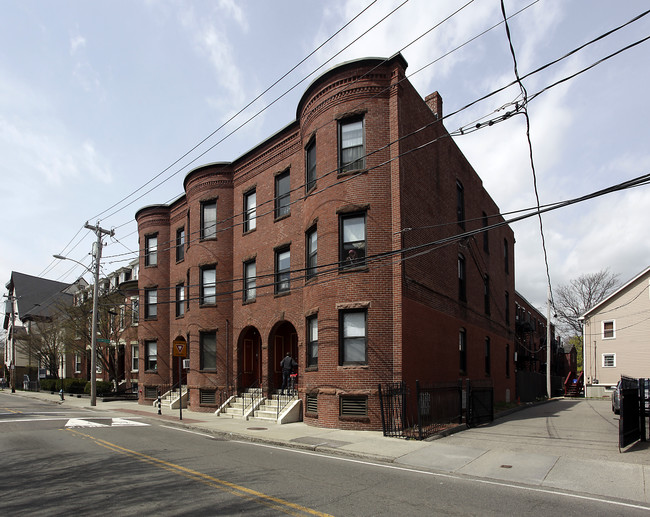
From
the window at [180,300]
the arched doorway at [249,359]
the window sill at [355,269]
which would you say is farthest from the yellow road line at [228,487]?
the window at [180,300]

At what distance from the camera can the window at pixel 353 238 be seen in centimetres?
1706

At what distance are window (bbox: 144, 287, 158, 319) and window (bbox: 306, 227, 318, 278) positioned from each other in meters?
15.2

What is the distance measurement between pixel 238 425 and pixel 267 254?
293 inches

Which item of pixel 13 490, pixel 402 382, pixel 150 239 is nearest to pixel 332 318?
pixel 402 382

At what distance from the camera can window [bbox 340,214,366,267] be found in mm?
17062

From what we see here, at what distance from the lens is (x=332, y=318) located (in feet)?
55.7

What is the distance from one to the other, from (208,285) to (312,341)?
27.0ft

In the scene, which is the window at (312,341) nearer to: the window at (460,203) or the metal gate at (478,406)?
the metal gate at (478,406)

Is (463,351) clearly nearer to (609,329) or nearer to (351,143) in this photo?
(351,143)

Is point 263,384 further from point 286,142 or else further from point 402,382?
point 286,142

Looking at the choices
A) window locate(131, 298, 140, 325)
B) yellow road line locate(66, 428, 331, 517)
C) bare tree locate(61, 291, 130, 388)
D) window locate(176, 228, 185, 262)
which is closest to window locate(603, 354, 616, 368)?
window locate(176, 228, 185, 262)

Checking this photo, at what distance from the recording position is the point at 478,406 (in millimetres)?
17984

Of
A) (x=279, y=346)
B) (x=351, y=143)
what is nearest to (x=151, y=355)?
(x=279, y=346)

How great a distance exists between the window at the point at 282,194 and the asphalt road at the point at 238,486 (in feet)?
37.0
